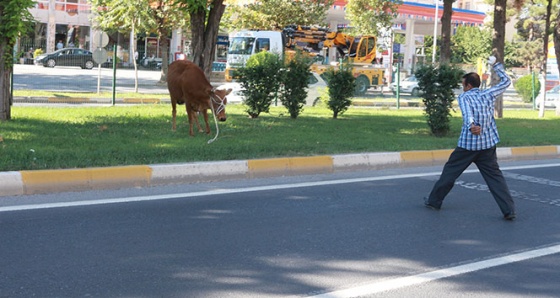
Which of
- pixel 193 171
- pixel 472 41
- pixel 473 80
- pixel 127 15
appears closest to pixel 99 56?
pixel 127 15

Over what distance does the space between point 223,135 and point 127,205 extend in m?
5.31

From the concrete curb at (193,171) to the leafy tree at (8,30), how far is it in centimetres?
460

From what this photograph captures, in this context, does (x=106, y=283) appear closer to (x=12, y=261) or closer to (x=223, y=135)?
(x=12, y=261)

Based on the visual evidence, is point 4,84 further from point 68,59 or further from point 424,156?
point 68,59

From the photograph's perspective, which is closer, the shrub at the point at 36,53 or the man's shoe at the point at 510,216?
the man's shoe at the point at 510,216

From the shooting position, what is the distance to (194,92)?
41.2ft

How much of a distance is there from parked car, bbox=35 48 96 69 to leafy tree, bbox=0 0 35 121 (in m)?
30.7

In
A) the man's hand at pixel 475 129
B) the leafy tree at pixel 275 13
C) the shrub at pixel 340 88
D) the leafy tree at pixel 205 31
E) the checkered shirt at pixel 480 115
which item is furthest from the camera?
the leafy tree at pixel 275 13

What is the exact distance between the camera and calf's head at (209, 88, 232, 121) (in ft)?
39.3

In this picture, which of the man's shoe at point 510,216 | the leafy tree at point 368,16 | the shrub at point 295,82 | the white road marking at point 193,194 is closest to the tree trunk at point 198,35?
the shrub at point 295,82

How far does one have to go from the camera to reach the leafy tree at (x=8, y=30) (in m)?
11.9

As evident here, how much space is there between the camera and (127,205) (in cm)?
773

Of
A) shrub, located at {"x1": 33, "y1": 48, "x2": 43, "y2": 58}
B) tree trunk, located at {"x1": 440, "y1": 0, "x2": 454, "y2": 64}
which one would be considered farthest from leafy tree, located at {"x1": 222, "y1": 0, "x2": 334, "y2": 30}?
tree trunk, located at {"x1": 440, "y1": 0, "x2": 454, "y2": 64}

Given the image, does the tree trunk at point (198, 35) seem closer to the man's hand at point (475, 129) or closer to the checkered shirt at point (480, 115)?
the checkered shirt at point (480, 115)
